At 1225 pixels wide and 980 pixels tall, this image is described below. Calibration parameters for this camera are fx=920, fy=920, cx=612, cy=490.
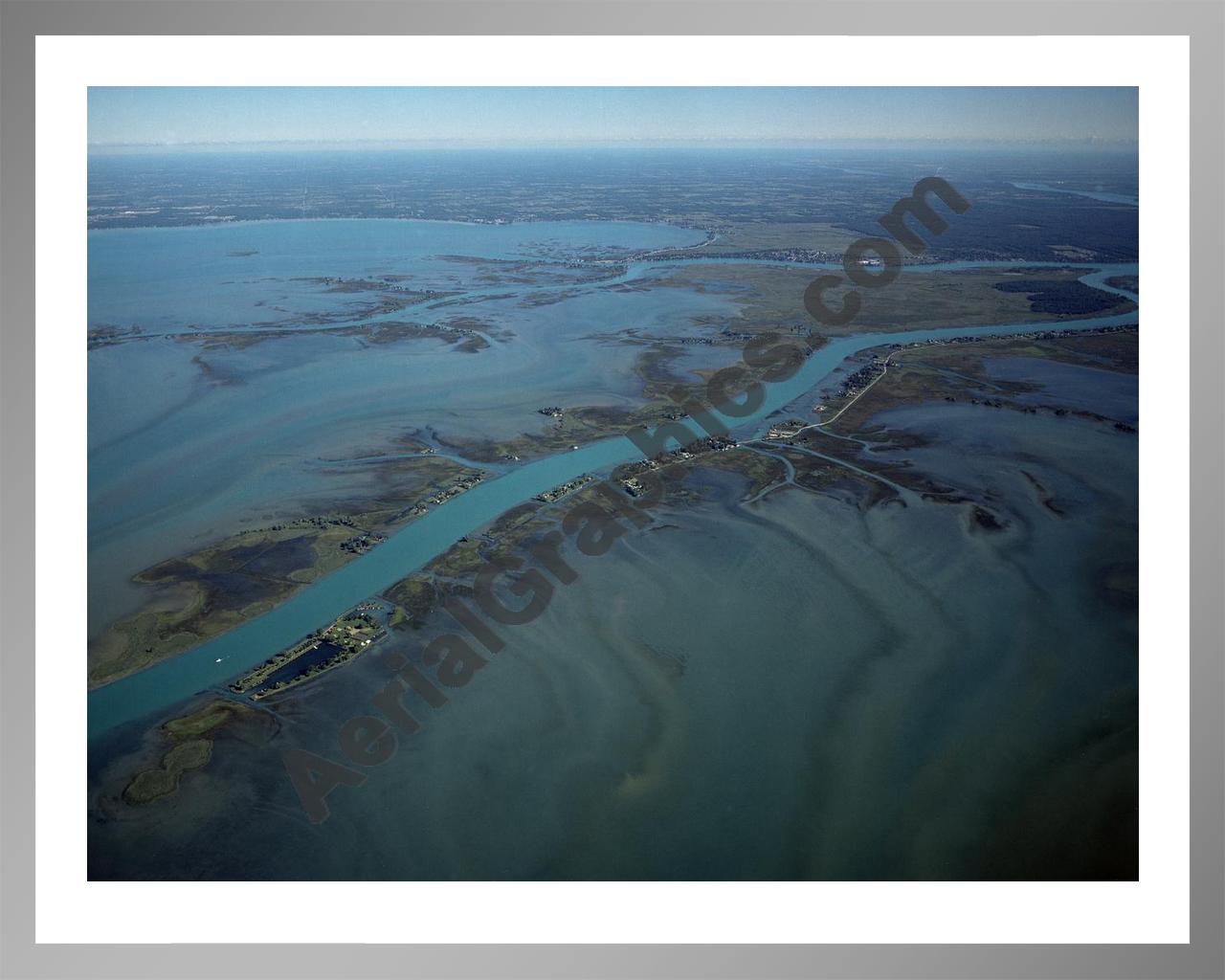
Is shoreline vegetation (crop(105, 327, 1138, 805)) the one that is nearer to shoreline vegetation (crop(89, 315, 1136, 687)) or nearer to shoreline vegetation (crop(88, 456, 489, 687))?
shoreline vegetation (crop(89, 315, 1136, 687))

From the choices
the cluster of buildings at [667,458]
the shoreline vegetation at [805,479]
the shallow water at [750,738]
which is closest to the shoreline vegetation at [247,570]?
the shoreline vegetation at [805,479]

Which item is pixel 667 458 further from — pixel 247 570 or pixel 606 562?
pixel 247 570

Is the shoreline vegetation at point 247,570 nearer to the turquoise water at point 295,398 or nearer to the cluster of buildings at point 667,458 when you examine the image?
the turquoise water at point 295,398

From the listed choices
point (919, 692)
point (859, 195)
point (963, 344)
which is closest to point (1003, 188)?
point (859, 195)

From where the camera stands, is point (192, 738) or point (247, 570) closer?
point (192, 738)

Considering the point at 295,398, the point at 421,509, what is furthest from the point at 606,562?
the point at 295,398

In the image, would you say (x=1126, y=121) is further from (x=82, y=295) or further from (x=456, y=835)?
(x=456, y=835)

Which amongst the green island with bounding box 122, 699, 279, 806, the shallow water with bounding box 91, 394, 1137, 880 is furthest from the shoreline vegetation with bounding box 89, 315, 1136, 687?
the shallow water with bounding box 91, 394, 1137, 880
